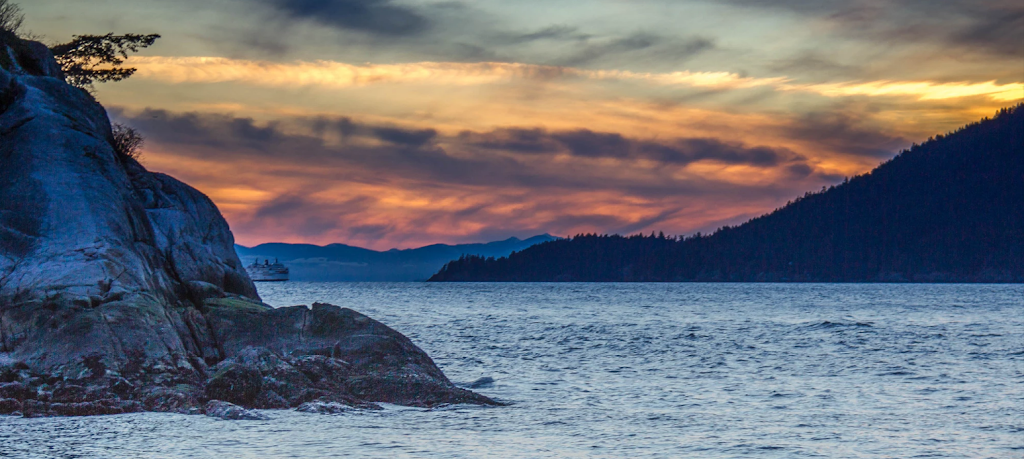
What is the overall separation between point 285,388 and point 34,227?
25.1 feet

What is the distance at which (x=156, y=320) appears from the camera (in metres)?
20.6

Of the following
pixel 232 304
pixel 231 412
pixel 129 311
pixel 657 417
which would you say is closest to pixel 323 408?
pixel 231 412

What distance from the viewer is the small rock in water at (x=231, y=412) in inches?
691

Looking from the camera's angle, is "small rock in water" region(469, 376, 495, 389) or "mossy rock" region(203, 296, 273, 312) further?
"small rock in water" region(469, 376, 495, 389)

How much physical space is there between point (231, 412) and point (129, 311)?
14.1 feet

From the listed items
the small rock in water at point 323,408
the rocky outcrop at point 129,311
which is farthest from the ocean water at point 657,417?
the rocky outcrop at point 129,311

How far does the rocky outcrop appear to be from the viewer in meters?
18.5

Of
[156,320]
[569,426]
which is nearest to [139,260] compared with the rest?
[156,320]

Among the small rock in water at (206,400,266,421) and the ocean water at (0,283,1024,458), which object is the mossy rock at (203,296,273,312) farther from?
the ocean water at (0,283,1024,458)

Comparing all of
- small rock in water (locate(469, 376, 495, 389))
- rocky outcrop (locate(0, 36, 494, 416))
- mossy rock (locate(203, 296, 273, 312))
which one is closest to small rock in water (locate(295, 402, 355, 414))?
rocky outcrop (locate(0, 36, 494, 416))

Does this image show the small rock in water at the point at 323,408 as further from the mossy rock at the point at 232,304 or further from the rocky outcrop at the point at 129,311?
the mossy rock at the point at 232,304

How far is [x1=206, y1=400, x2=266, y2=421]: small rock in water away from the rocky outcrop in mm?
430

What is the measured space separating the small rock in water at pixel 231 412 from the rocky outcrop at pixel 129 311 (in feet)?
1.41

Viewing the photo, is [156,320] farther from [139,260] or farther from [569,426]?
[569,426]
